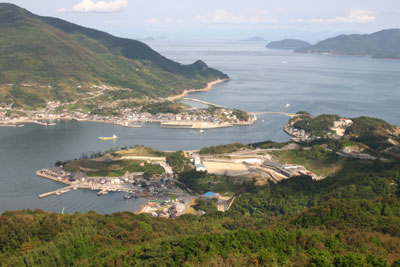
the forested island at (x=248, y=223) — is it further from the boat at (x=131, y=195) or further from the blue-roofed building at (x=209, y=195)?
the boat at (x=131, y=195)

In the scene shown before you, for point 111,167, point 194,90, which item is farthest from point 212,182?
point 194,90

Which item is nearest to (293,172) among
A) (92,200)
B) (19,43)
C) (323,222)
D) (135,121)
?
(323,222)

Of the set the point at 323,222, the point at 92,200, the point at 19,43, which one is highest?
the point at 19,43

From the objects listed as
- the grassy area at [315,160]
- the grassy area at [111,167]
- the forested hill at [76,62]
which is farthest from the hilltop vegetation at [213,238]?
the forested hill at [76,62]

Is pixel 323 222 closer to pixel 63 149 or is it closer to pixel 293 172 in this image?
pixel 293 172

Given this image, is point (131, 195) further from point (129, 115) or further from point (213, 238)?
point (129, 115)


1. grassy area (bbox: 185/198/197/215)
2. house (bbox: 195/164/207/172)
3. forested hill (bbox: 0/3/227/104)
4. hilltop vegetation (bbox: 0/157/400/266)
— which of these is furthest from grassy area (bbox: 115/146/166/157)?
forested hill (bbox: 0/3/227/104)

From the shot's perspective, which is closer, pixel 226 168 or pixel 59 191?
pixel 59 191
